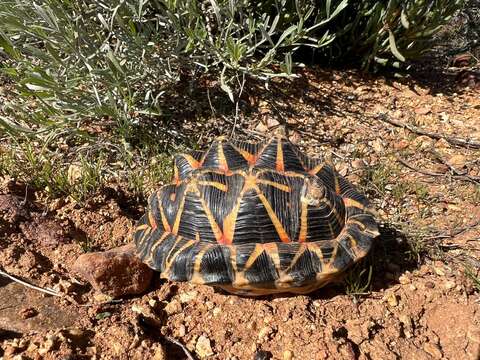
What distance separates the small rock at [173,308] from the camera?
7.14 feet

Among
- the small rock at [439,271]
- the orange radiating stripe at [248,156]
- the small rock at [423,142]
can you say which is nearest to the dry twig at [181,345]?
the orange radiating stripe at [248,156]

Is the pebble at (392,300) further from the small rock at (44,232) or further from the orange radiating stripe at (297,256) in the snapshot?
the small rock at (44,232)

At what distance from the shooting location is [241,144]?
2270 millimetres

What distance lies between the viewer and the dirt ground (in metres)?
1.99

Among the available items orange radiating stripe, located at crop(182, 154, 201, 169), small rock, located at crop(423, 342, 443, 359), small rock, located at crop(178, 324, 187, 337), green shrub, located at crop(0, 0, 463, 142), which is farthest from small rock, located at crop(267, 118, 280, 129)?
small rock, located at crop(423, 342, 443, 359)

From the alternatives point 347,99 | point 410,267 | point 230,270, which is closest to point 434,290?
point 410,267

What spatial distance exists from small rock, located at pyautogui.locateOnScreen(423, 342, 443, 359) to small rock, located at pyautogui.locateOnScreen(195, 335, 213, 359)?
1029 millimetres

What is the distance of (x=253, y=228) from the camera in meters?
1.97

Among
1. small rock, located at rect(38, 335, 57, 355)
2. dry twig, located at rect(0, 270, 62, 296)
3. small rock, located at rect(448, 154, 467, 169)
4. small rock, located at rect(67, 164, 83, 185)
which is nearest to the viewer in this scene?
small rock, located at rect(38, 335, 57, 355)

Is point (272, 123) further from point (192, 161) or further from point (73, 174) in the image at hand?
point (73, 174)

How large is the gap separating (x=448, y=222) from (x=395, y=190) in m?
0.37

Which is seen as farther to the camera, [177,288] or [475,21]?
[475,21]

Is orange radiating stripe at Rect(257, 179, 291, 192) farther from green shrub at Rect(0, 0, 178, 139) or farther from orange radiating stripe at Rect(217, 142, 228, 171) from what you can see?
green shrub at Rect(0, 0, 178, 139)

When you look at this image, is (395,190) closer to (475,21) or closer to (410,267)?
(410,267)
